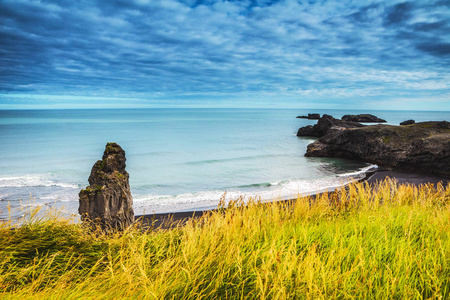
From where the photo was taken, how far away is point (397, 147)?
21.0 m

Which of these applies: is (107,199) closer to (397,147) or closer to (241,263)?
(241,263)

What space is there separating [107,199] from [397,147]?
21.5m

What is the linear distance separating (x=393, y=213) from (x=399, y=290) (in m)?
2.73

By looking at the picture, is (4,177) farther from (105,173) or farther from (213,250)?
(213,250)

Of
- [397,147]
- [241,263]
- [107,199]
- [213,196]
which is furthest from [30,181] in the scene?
[397,147]

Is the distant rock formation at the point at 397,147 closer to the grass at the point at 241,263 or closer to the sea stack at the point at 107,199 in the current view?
the grass at the point at 241,263

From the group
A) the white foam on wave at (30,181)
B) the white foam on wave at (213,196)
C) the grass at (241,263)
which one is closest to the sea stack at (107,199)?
the grass at (241,263)

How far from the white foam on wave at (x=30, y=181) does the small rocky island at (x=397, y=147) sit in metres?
Result: 20.8

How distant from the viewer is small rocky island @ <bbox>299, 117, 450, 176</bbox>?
18558 mm

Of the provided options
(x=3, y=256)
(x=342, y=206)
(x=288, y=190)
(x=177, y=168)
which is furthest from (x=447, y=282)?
(x=177, y=168)

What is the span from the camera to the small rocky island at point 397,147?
18558 mm

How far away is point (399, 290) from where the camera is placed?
9.84ft

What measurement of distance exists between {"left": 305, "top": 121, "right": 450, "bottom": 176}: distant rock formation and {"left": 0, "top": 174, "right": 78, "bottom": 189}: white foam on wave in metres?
20.8

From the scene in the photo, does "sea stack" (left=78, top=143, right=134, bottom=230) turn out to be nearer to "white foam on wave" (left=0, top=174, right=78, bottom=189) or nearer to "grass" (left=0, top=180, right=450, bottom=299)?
"grass" (left=0, top=180, right=450, bottom=299)
